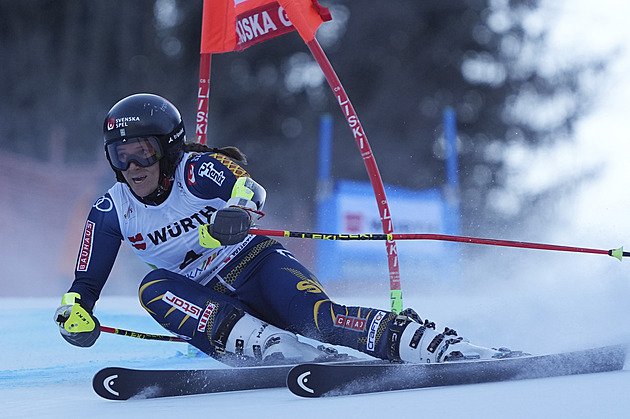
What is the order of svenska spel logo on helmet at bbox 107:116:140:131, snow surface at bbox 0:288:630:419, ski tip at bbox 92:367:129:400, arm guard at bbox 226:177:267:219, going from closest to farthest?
1. snow surface at bbox 0:288:630:419
2. ski tip at bbox 92:367:129:400
3. arm guard at bbox 226:177:267:219
4. svenska spel logo on helmet at bbox 107:116:140:131

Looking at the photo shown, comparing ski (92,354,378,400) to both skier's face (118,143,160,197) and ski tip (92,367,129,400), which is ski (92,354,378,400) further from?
skier's face (118,143,160,197)

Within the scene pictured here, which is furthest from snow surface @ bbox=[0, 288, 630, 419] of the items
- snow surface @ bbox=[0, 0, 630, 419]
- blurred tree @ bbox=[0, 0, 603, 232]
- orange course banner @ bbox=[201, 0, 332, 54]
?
blurred tree @ bbox=[0, 0, 603, 232]

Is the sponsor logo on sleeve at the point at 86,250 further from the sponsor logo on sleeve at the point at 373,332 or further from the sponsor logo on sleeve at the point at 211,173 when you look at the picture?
the sponsor logo on sleeve at the point at 373,332

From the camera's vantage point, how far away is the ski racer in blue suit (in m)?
2.20

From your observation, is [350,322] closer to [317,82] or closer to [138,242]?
[138,242]

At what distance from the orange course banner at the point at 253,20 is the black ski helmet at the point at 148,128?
3.42ft

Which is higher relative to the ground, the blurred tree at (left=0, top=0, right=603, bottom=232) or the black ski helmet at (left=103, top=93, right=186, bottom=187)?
the blurred tree at (left=0, top=0, right=603, bottom=232)

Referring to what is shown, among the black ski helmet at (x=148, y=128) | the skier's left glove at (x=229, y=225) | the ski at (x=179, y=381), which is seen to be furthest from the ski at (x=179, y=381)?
the black ski helmet at (x=148, y=128)

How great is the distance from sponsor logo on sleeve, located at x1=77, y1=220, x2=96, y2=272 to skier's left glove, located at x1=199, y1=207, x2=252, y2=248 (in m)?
0.54

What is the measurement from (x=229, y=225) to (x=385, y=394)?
2.21 ft

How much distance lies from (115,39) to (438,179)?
5.00 meters

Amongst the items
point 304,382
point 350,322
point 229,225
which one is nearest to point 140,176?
point 229,225

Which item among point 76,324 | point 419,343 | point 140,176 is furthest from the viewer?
point 140,176

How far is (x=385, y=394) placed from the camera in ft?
6.17
